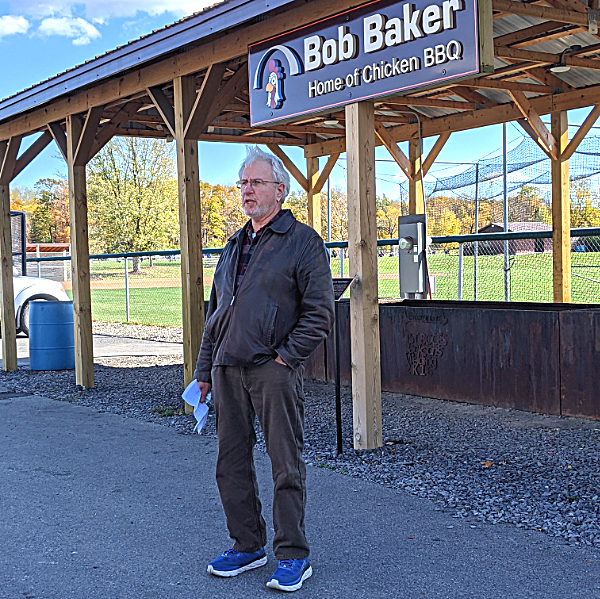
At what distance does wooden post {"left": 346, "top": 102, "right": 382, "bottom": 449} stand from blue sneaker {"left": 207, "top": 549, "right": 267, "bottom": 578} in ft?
8.30

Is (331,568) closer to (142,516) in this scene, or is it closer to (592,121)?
(142,516)

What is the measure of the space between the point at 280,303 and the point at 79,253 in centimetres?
680

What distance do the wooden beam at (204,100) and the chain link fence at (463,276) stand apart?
4.07 m

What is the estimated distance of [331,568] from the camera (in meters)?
4.17

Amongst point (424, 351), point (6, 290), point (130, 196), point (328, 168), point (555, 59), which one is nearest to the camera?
point (424, 351)

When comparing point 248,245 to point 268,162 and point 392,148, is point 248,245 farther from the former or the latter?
point 392,148

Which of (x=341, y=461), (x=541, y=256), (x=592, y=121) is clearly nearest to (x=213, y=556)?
(x=341, y=461)

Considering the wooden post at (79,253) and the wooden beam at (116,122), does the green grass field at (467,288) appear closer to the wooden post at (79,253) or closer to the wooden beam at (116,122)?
the wooden beam at (116,122)

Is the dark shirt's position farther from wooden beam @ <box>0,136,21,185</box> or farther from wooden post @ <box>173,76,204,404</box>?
wooden beam @ <box>0,136,21,185</box>

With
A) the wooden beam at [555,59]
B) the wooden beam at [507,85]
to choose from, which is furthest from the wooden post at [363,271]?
the wooden beam at [507,85]

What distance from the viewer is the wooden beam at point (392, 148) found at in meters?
13.0

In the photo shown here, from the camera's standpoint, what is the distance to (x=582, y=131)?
11.7 metres

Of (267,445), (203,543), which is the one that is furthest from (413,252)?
(267,445)

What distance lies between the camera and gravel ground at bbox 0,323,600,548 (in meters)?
5.03
